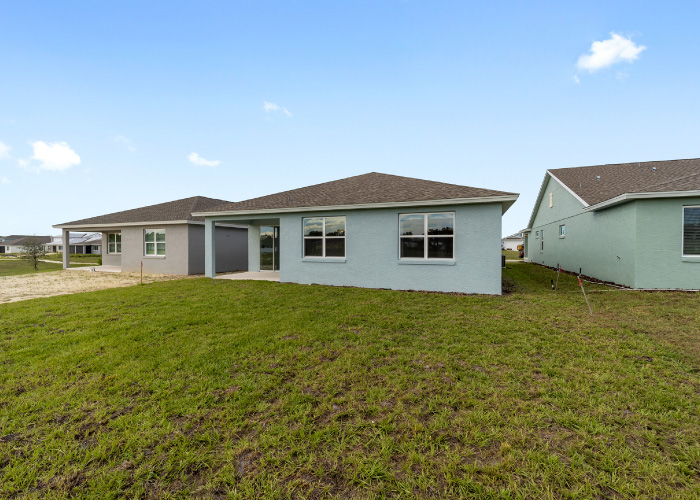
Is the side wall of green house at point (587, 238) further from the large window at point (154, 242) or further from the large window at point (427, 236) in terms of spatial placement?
the large window at point (154, 242)

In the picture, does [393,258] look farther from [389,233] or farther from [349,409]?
[349,409]

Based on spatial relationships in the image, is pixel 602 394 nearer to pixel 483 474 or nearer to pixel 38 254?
pixel 483 474

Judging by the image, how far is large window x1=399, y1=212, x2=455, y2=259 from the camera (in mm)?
9391

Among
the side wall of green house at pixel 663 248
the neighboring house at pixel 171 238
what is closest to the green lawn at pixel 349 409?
the side wall of green house at pixel 663 248

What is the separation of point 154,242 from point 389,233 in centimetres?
1415

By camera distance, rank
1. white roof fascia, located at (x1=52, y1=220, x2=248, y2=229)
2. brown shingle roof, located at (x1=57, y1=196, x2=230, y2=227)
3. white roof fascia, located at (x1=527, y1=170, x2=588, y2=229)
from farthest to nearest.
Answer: brown shingle roof, located at (x1=57, y1=196, x2=230, y2=227), white roof fascia, located at (x1=52, y1=220, x2=248, y2=229), white roof fascia, located at (x1=527, y1=170, x2=588, y2=229)

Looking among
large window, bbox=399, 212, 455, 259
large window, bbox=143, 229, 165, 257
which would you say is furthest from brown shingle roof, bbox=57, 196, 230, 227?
large window, bbox=399, 212, 455, 259

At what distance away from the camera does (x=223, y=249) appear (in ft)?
53.3

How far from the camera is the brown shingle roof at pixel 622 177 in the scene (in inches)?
445

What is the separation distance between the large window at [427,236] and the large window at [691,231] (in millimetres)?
7511

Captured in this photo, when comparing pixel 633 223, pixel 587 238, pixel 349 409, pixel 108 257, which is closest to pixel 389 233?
pixel 349 409

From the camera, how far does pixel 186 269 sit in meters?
15.1

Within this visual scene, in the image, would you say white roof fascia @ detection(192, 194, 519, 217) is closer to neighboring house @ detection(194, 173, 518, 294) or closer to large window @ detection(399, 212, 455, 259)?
neighboring house @ detection(194, 173, 518, 294)

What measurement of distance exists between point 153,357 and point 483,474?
436 centimetres
